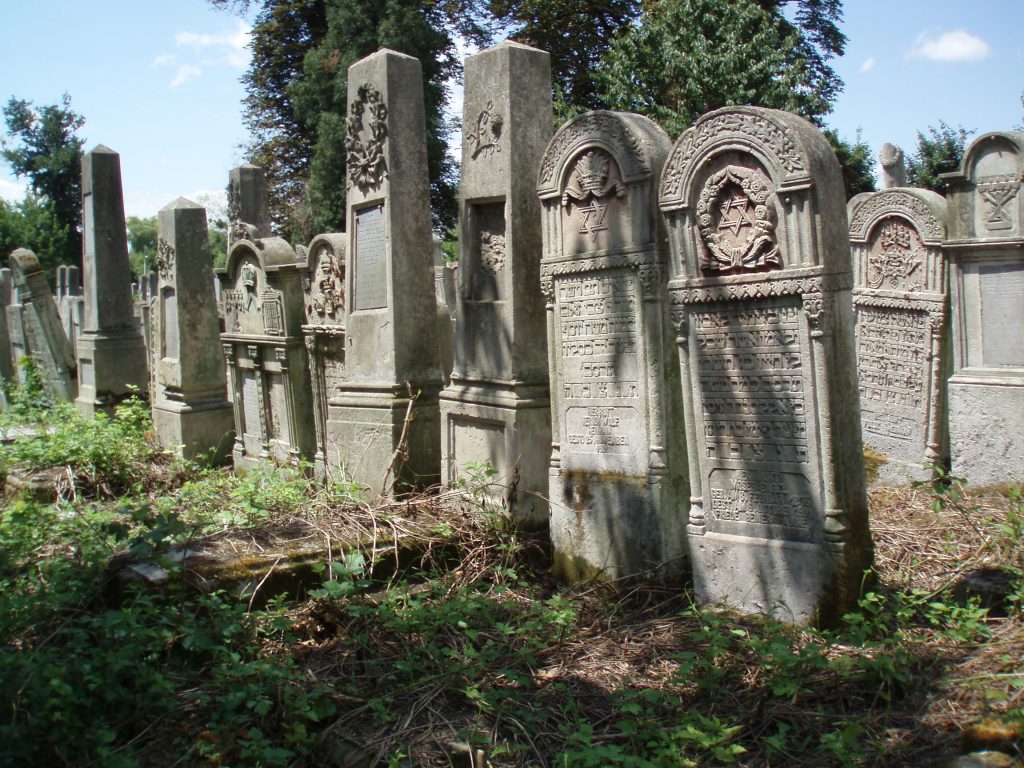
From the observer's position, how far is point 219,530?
5.55 metres

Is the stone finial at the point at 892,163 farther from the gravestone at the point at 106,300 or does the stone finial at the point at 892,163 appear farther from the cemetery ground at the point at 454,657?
the gravestone at the point at 106,300

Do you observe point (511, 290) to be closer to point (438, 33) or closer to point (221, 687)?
point (221, 687)

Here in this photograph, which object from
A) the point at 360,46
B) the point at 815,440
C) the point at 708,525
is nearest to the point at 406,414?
the point at 708,525

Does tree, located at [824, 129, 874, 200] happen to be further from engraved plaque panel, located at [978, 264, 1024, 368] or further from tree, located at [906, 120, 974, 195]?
engraved plaque panel, located at [978, 264, 1024, 368]

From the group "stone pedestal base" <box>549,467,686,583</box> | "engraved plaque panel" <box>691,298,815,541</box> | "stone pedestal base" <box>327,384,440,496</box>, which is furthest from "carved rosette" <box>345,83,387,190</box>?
"engraved plaque panel" <box>691,298,815,541</box>

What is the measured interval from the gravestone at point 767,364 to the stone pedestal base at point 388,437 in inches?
98.9

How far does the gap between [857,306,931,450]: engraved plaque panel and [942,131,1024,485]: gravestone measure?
16.7 inches

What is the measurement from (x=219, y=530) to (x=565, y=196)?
9.62ft

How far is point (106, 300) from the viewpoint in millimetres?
11602

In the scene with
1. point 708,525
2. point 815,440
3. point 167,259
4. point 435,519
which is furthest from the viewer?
point 167,259

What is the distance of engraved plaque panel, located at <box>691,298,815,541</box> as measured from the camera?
4473mm

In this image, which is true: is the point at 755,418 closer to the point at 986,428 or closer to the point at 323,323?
the point at 986,428

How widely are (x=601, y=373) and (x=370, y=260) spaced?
256cm

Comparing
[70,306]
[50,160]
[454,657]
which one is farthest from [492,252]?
[50,160]
